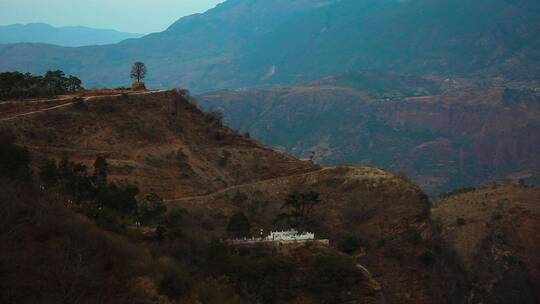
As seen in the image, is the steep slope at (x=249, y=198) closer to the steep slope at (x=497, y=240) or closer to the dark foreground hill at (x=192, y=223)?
the dark foreground hill at (x=192, y=223)

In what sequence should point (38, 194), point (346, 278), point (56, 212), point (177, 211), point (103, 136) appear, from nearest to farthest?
point (56, 212) < point (38, 194) < point (346, 278) < point (177, 211) < point (103, 136)

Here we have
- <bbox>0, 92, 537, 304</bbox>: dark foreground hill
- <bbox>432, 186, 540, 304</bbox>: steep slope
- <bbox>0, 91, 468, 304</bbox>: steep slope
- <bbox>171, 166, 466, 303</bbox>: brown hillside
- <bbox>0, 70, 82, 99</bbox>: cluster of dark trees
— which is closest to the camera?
<bbox>0, 92, 537, 304</bbox>: dark foreground hill

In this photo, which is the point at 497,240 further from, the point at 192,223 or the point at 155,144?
the point at 192,223

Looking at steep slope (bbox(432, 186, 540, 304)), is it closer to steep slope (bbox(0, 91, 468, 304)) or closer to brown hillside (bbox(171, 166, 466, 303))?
steep slope (bbox(0, 91, 468, 304))

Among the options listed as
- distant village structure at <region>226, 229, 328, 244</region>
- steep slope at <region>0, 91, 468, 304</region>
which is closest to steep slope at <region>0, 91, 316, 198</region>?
steep slope at <region>0, 91, 468, 304</region>

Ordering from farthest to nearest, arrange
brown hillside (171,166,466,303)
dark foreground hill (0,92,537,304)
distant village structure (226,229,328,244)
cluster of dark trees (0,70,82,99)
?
cluster of dark trees (0,70,82,99)
brown hillside (171,166,466,303)
distant village structure (226,229,328,244)
dark foreground hill (0,92,537,304)

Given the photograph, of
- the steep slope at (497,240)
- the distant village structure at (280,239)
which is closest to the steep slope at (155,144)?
the distant village structure at (280,239)

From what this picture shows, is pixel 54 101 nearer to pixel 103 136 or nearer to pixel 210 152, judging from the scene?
pixel 103 136

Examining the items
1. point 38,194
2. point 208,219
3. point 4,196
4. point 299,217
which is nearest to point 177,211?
point 208,219

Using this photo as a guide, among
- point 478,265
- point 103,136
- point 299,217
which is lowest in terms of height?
point 478,265
